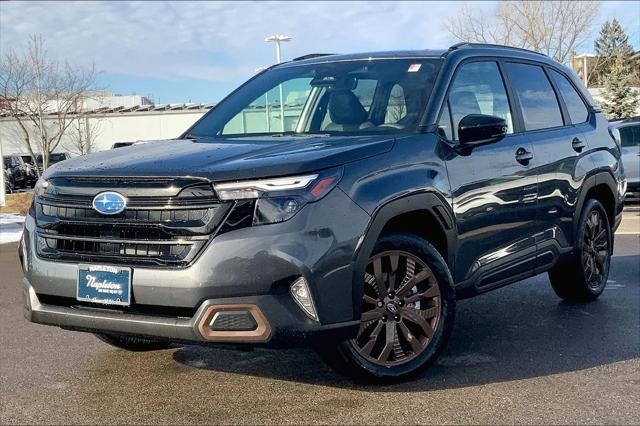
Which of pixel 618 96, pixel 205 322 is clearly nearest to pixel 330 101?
pixel 205 322

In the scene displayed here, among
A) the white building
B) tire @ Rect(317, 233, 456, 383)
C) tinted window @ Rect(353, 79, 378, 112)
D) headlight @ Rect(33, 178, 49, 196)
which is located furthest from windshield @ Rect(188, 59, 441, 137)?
the white building

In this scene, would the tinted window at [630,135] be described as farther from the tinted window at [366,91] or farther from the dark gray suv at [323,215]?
the tinted window at [366,91]

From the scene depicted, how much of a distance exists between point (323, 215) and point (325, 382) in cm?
113

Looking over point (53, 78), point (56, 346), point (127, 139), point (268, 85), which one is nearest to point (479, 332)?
point (268, 85)

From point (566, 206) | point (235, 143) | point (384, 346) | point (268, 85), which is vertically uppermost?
point (268, 85)

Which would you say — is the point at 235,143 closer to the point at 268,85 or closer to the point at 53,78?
the point at 268,85

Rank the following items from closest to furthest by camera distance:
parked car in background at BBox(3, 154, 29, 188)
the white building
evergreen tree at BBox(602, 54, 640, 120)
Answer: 1. parked car in background at BBox(3, 154, 29, 188)
2. evergreen tree at BBox(602, 54, 640, 120)
3. the white building

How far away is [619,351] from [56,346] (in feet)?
11.8

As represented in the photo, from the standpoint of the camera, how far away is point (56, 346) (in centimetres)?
504

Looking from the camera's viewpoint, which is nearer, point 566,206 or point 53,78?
point 566,206

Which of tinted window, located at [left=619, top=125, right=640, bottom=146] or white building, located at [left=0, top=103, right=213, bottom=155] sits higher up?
white building, located at [left=0, top=103, right=213, bottom=155]

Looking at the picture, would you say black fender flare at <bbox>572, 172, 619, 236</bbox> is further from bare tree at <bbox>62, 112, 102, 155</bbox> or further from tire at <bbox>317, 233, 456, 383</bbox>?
bare tree at <bbox>62, 112, 102, 155</bbox>

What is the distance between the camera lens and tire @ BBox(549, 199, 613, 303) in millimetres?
5961

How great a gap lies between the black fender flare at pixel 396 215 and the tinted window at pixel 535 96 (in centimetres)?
135
